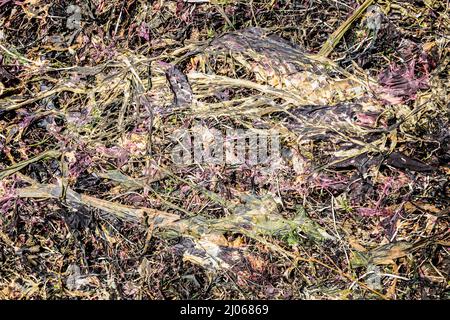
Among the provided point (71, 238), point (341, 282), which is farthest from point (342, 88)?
point (71, 238)

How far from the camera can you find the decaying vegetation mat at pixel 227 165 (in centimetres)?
260

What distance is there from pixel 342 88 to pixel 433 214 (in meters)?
0.75

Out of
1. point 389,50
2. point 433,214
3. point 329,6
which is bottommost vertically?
point 433,214

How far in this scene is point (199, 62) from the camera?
9.18 feet

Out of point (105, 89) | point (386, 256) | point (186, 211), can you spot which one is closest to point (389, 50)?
point (386, 256)

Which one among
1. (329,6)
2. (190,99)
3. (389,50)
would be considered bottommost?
(190,99)

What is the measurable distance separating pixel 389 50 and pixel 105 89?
1465 mm

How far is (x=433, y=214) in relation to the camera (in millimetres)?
2576

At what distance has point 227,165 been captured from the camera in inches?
107

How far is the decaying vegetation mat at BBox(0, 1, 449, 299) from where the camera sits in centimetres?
260

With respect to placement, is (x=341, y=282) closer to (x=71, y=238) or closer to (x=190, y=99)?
(x=190, y=99)

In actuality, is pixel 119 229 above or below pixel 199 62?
below

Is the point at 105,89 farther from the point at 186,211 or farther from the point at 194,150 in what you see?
the point at 186,211
